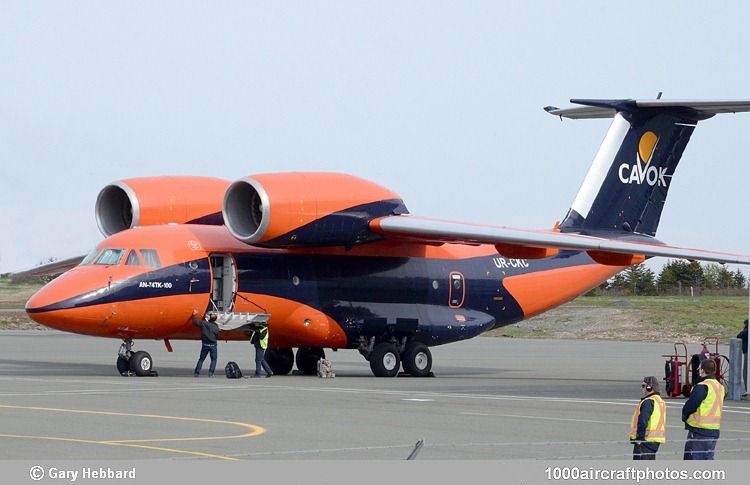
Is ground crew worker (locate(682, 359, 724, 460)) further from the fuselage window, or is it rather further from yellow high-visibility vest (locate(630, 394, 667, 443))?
the fuselage window

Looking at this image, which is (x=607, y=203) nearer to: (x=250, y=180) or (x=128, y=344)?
(x=250, y=180)

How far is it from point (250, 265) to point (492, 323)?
7121 millimetres

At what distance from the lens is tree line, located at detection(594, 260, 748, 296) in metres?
74.9

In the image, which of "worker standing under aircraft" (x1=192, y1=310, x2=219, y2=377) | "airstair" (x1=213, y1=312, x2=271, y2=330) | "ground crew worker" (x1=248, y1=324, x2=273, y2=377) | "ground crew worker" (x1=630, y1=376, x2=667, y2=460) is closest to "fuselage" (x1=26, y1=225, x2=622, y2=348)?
"airstair" (x1=213, y1=312, x2=271, y2=330)

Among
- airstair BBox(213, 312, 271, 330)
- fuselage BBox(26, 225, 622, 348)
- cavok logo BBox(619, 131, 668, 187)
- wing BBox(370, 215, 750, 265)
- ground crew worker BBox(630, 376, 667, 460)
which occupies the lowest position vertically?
ground crew worker BBox(630, 376, 667, 460)

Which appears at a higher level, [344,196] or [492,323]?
[344,196]

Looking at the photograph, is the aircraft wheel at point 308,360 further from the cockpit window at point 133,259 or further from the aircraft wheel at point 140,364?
the cockpit window at point 133,259

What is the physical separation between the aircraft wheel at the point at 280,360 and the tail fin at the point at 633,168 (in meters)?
7.94

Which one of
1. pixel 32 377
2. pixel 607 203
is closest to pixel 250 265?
pixel 32 377

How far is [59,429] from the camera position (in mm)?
16516

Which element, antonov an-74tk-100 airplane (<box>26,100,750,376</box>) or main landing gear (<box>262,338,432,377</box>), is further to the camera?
main landing gear (<box>262,338,432,377</box>)

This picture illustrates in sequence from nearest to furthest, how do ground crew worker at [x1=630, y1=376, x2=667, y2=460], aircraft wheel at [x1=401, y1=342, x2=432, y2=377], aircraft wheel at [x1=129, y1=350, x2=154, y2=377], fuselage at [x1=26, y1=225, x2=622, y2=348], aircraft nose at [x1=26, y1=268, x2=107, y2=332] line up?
1. ground crew worker at [x1=630, y1=376, x2=667, y2=460]
2. aircraft nose at [x1=26, y1=268, x2=107, y2=332]
3. fuselage at [x1=26, y1=225, x2=622, y2=348]
4. aircraft wheel at [x1=129, y1=350, x2=154, y2=377]
5. aircraft wheel at [x1=401, y1=342, x2=432, y2=377]

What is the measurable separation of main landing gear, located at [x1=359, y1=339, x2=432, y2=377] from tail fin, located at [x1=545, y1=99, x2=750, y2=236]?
554cm

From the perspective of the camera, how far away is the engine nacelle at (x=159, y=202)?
101 ft
